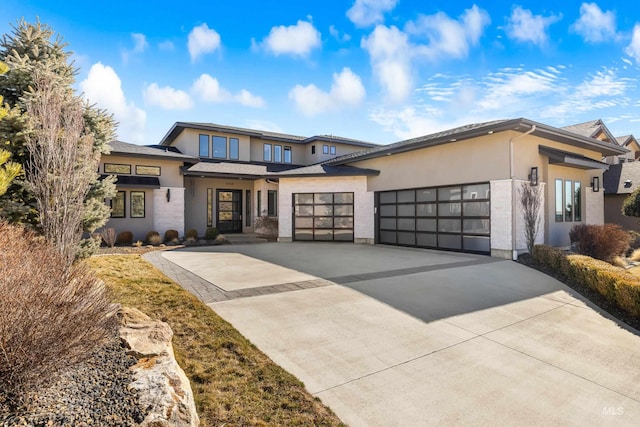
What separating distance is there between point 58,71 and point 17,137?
2.36 meters

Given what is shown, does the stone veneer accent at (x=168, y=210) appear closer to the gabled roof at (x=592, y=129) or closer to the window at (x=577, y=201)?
the window at (x=577, y=201)

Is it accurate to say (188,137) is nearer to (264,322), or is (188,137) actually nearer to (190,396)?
(264,322)

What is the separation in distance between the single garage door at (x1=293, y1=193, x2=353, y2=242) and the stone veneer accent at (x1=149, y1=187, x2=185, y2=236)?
578 centimetres

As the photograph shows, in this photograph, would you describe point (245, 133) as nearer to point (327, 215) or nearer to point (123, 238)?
point (327, 215)

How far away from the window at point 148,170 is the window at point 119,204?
1.26 m

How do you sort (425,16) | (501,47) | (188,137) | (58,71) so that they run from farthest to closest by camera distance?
(188,137) → (501,47) → (425,16) → (58,71)

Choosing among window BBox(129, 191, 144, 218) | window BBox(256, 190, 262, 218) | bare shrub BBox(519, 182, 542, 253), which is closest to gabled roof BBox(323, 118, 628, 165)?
bare shrub BBox(519, 182, 542, 253)

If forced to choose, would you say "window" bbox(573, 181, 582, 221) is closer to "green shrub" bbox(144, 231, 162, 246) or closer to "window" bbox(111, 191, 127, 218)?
"green shrub" bbox(144, 231, 162, 246)

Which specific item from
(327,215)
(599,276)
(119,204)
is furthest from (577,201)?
(119,204)

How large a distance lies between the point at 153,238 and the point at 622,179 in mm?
24119

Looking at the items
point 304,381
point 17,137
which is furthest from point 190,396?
point 17,137

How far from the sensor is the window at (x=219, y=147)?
63.2 ft

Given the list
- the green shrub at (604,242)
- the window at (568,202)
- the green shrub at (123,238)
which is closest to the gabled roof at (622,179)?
the window at (568,202)

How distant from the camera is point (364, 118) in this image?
61.0 feet
